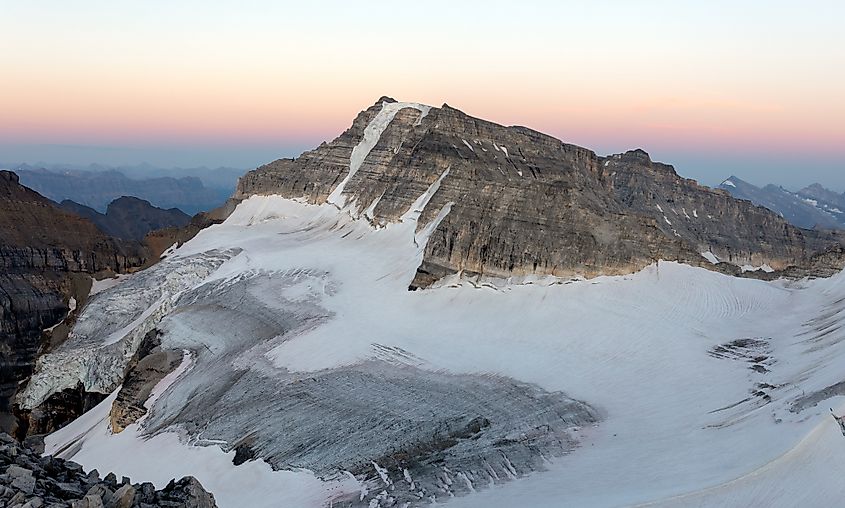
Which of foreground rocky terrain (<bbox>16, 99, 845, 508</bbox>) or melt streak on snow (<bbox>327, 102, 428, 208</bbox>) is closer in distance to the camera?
foreground rocky terrain (<bbox>16, 99, 845, 508</bbox>)

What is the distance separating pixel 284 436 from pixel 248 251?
85.7ft

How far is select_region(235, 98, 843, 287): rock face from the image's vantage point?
1521 inches

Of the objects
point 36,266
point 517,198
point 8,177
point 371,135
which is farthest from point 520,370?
point 8,177

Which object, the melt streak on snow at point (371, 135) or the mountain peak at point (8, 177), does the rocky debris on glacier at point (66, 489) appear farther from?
the mountain peak at point (8, 177)

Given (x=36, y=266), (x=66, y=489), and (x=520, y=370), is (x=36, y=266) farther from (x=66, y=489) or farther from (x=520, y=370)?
(x=66, y=489)

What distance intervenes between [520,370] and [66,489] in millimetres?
19875

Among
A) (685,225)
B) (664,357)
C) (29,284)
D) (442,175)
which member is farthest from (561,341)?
(685,225)

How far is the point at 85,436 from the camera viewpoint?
35062 millimetres

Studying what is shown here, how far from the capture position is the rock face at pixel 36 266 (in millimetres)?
51875

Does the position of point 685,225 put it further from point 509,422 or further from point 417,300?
point 509,422

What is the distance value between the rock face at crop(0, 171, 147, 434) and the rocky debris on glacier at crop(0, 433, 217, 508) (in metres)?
36.1

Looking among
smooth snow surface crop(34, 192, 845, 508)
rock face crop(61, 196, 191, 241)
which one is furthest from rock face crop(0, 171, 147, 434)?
rock face crop(61, 196, 191, 241)

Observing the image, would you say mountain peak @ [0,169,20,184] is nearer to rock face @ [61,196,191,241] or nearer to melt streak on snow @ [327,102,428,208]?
melt streak on snow @ [327,102,428,208]

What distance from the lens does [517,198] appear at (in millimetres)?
41375
